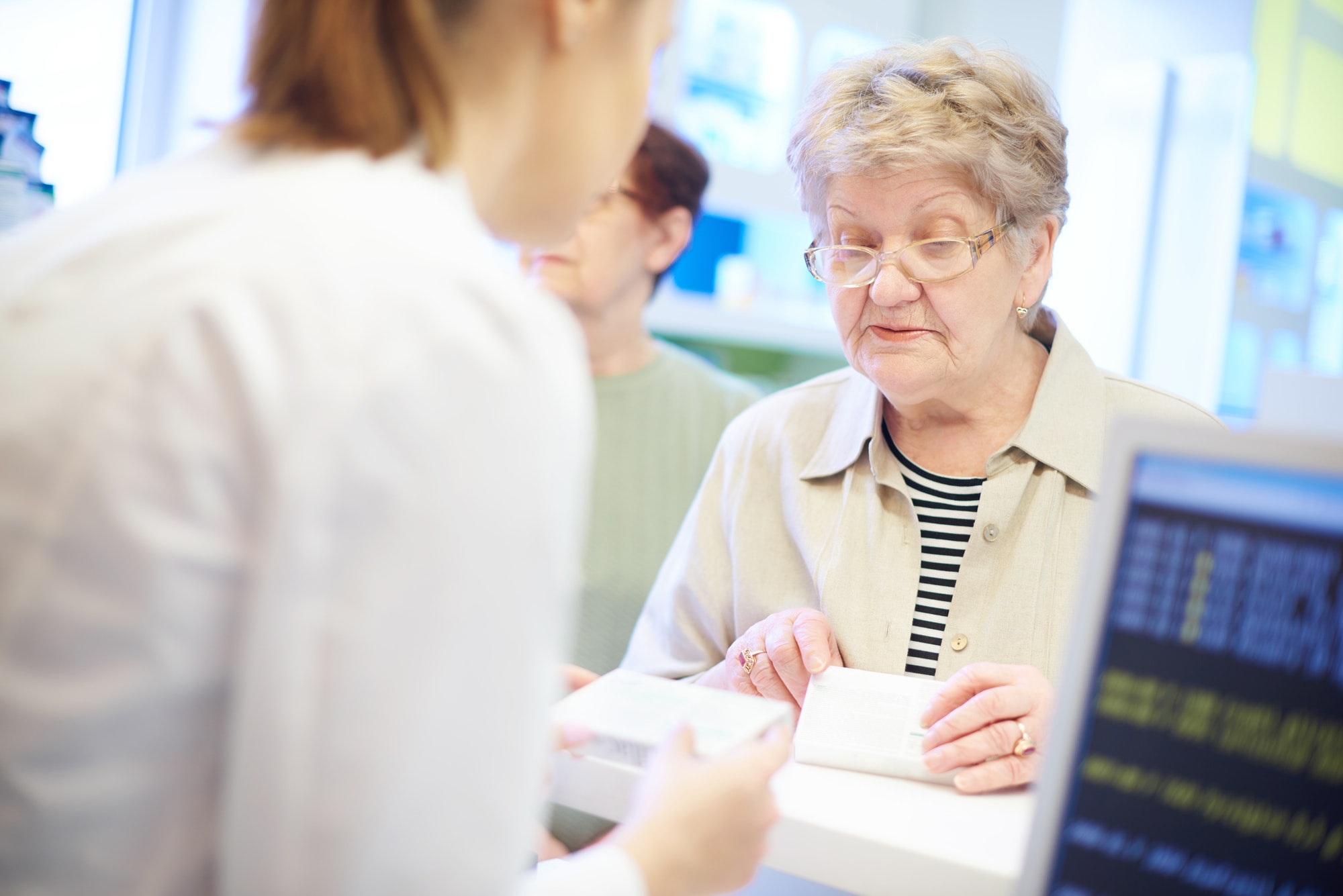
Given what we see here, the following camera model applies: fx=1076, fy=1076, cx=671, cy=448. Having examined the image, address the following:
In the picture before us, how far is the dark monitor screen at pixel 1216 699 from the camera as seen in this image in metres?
0.67

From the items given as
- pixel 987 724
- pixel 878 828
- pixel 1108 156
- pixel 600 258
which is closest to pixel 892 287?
pixel 987 724

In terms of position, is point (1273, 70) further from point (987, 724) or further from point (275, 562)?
point (275, 562)

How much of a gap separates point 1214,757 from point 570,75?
0.62 meters

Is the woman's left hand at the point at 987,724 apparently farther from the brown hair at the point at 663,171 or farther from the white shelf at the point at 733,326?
the white shelf at the point at 733,326

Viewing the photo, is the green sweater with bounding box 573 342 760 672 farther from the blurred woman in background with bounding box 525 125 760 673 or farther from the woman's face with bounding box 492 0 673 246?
the woman's face with bounding box 492 0 673 246

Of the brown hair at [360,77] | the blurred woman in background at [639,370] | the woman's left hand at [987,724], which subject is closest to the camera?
the brown hair at [360,77]

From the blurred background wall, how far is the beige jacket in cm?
172

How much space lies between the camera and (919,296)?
→ 1498 millimetres

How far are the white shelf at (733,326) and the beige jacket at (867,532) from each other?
1.73m

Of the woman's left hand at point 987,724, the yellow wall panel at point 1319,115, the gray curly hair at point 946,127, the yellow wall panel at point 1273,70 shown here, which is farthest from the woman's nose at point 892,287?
the yellow wall panel at point 1319,115

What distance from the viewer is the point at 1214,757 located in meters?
0.70

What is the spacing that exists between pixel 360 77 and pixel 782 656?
3.03 ft

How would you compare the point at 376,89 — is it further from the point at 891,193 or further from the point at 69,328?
the point at 891,193

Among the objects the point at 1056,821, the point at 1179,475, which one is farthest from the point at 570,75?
the point at 1056,821
